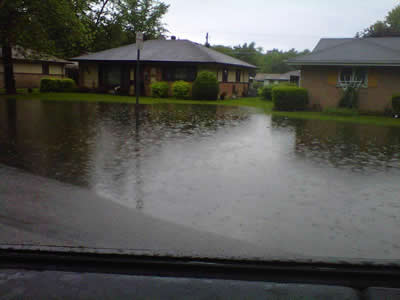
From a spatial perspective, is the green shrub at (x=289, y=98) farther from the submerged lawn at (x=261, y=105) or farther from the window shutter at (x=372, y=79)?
the window shutter at (x=372, y=79)

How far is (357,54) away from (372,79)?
1.83m

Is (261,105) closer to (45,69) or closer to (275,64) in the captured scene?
(45,69)

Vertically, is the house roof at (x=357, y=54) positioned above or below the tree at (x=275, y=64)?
below

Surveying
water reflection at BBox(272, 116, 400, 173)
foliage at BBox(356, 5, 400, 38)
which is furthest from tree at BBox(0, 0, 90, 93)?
foliage at BBox(356, 5, 400, 38)

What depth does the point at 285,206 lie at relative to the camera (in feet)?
18.1

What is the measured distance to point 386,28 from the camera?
4228cm

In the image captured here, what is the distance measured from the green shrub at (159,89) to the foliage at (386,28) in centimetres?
2531

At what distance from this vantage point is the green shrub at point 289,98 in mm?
21930

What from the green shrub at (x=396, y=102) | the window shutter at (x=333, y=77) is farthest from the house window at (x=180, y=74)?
the green shrub at (x=396, y=102)

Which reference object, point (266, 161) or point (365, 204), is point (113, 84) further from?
point (365, 204)

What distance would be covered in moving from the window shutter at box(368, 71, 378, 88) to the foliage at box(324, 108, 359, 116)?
1927mm

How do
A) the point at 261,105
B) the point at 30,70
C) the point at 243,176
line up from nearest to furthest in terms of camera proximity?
the point at 243,176 < the point at 261,105 < the point at 30,70

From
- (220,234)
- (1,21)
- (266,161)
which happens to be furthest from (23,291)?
(1,21)

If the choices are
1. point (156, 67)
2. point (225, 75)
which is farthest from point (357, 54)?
point (156, 67)
